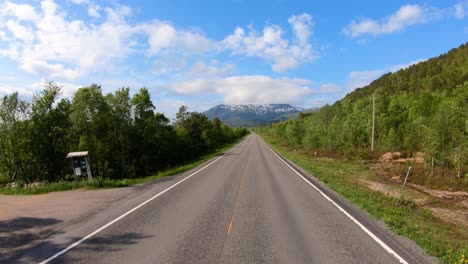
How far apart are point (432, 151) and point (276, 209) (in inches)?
772

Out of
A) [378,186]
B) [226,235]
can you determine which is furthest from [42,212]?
[378,186]

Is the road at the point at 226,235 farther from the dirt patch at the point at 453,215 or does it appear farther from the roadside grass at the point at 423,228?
the dirt patch at the point at 453,215

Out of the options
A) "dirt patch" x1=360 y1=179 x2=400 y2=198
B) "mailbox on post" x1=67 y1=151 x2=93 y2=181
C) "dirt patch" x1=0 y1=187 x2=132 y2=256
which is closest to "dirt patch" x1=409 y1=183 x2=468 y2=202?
"dirt patch" x1=360 y1=179 x2=400 y2=198

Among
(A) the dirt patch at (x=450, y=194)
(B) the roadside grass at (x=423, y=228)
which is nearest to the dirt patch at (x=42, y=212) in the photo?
(B) the roadside grass at (x=423, y=228)

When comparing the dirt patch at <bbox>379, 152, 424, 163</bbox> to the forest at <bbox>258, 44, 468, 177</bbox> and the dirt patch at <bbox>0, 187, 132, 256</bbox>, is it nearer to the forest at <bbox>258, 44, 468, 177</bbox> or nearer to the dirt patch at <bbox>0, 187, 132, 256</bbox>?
the forest at <bbox>258, 44, 468, 177</bbox>

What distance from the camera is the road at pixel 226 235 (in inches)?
Result: 266

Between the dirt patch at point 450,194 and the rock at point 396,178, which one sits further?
the rock at point 396,178

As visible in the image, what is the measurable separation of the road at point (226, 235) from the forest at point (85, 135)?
1011 inches

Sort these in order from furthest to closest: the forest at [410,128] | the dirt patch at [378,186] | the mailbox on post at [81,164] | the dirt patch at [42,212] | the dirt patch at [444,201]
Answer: the forest at [410,128] < the mailbox on post at [81,164] < the dirt patch at [378,186] < the dirt patch at [444,201] < the dirt patch at [42,212]

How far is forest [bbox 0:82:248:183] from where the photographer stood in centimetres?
3269

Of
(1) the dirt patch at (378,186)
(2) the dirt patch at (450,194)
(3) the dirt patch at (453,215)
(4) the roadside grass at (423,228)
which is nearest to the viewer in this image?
(4) the roadside grass at (423,228)

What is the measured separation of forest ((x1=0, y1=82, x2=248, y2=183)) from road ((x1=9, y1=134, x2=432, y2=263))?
1011 inches

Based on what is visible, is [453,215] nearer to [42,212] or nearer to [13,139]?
[42,212]

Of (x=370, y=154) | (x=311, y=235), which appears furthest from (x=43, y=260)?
(x=370, y=154)
